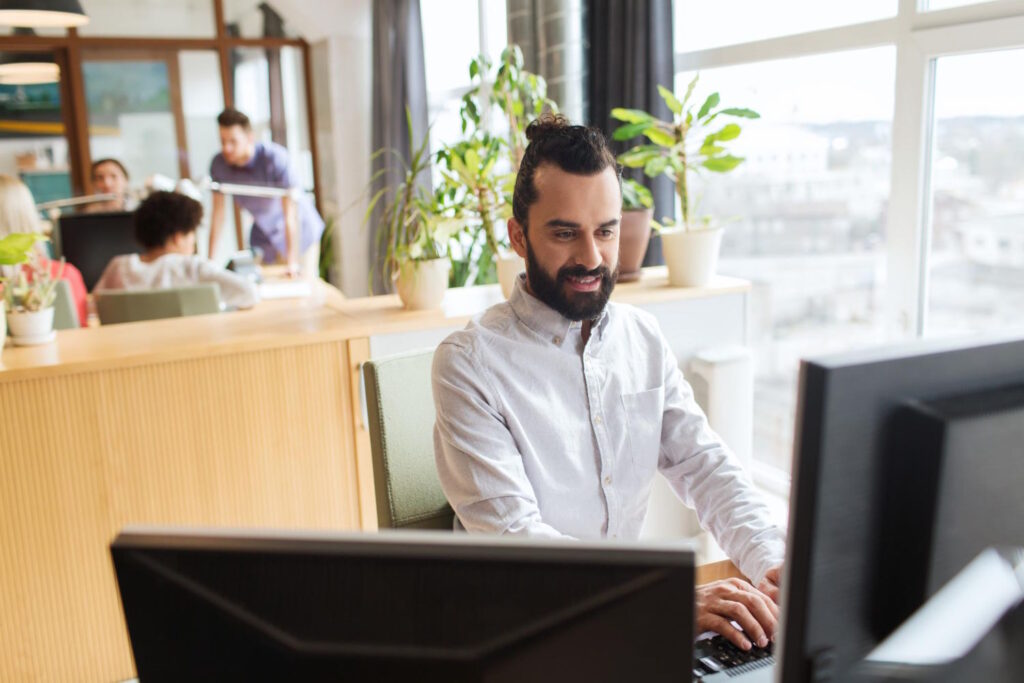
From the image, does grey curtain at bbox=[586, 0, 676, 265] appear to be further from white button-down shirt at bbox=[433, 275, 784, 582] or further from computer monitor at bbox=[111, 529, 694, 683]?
computer monitor at bbox=[111, 529, 694, 683]

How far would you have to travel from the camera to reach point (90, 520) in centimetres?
217

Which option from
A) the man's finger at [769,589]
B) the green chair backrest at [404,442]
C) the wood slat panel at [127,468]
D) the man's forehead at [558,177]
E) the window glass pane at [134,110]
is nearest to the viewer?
the man's finger at [769,589]

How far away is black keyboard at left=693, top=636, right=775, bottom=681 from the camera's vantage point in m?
1.02

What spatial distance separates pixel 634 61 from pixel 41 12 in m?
2.23

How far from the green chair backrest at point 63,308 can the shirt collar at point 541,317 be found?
2238 millimetres

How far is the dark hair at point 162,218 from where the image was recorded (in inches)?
126

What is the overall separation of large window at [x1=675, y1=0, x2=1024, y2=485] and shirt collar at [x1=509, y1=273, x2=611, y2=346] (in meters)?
1.42

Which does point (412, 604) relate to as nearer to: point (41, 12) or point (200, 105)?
point (41, 12)

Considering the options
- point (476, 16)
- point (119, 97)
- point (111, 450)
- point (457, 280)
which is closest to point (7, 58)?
point (119, 97)

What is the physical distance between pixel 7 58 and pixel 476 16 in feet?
9.85

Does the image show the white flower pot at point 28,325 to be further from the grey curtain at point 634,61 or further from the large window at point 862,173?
the large window at point 862,173

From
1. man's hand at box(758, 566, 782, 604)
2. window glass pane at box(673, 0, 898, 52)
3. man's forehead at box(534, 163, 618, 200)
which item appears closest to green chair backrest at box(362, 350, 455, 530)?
man's forehead at box(534, 163, 618, 200)

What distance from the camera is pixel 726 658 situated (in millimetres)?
1039

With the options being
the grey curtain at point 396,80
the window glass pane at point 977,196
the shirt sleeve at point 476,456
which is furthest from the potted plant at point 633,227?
the grey curtain at point 396,80
